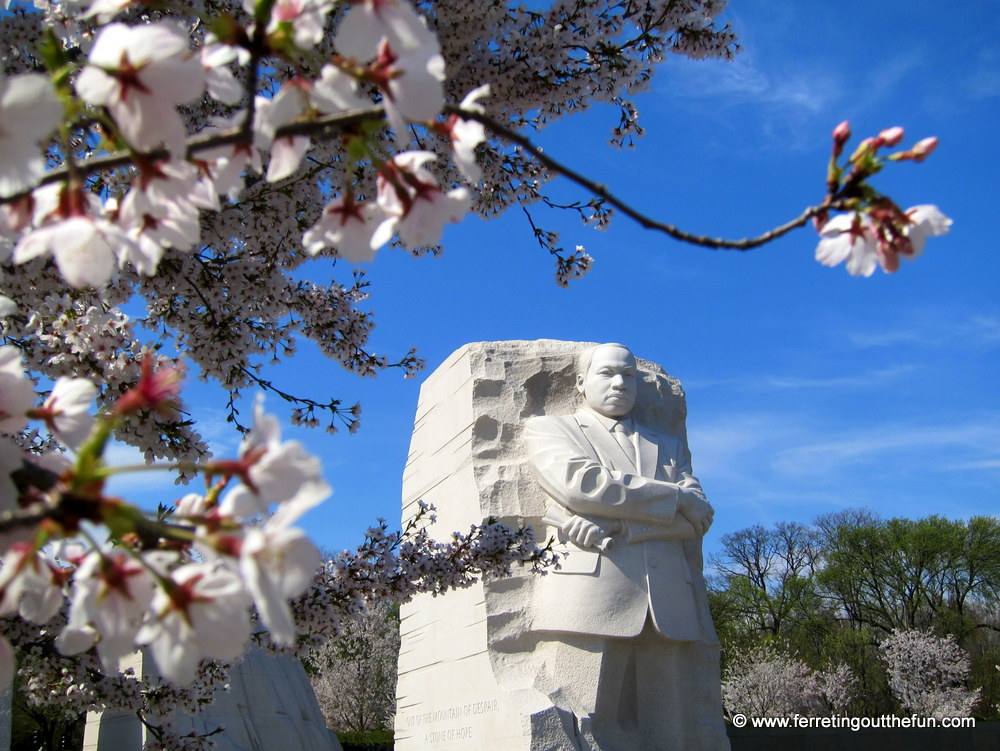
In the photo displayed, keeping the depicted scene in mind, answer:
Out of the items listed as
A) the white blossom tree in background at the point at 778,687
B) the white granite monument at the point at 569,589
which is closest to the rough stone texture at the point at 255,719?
the white granite monument at the point at 569,589

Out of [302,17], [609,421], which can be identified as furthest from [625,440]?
[302,17]

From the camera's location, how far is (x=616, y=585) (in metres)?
5.58

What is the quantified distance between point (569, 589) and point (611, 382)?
1568mm

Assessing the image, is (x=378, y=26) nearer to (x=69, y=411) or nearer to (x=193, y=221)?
(x=193, y=221)

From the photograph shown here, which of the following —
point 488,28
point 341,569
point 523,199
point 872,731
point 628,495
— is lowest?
point 872,731

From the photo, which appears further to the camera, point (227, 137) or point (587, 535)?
point (587, 535)

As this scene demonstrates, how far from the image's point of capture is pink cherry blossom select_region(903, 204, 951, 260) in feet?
4.15

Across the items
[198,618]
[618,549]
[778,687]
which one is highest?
[618,549]

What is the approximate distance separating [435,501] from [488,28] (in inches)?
146

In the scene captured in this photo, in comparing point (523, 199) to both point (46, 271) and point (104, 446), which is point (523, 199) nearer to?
point (46, 271)

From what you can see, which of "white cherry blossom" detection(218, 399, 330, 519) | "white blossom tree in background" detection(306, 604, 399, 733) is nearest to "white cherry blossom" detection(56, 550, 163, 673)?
"white cherry blossom" detection(218, 399, 330, 519)

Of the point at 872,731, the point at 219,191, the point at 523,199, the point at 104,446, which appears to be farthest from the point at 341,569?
the point at 872,731

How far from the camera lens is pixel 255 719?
8.08 meters

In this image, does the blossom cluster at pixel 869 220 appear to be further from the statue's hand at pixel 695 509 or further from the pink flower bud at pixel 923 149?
the statue's hand at pixel 695 509
